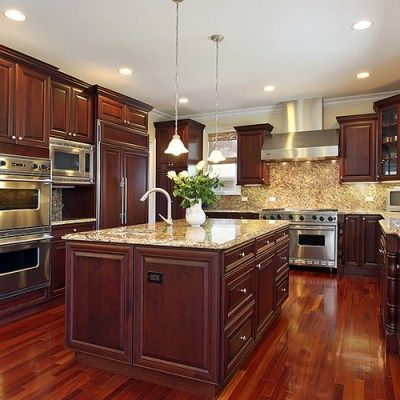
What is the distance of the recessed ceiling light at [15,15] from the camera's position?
2.98 m

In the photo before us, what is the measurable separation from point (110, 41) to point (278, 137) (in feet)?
10.9

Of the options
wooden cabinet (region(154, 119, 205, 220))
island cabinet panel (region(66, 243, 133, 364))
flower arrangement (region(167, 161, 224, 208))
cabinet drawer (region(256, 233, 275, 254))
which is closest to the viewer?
island cabinet panel (region(66, 243, 133, 364))

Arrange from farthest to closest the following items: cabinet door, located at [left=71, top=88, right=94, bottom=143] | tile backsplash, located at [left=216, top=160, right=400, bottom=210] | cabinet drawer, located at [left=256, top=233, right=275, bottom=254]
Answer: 1. tile backsplash, located at [left=216, top=160, right=400, bottom=210]
2. cabinet door, located at [left=71, top=88, right=94, bottom=143]
3. cabinet drawer, located at [left=256, top=233, right=275, bottom=254]

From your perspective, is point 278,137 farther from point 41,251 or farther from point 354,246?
point 41,251

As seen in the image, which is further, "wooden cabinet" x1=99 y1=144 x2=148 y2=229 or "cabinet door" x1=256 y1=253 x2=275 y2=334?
"wooden cabinet" x1=99 y1=144 x2=148 y2=229

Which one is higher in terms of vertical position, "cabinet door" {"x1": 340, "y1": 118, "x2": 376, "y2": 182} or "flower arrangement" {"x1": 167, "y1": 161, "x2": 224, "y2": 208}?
"cabinet door" {"x1": 340, "y1": 118, "x2": 376, "y2": 182}

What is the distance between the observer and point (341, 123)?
18.0 ft

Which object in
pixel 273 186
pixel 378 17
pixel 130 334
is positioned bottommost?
pixel 130 334

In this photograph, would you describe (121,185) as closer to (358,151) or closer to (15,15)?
(15,15)

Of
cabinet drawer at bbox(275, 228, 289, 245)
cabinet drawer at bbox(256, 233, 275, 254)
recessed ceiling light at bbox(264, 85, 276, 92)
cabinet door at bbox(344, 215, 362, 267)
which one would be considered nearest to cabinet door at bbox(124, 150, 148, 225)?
recessed ceiling light at bbox(264, 85, 276, 92)

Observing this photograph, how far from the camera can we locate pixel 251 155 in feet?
20.0

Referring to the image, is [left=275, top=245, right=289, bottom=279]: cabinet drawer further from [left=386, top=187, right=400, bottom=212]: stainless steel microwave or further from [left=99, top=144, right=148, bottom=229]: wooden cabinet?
[left=386, top=187, right=400, bottom=212]: stainless steel microwave

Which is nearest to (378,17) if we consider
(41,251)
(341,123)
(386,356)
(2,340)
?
(341,123)

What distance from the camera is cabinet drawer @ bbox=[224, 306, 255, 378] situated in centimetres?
208
